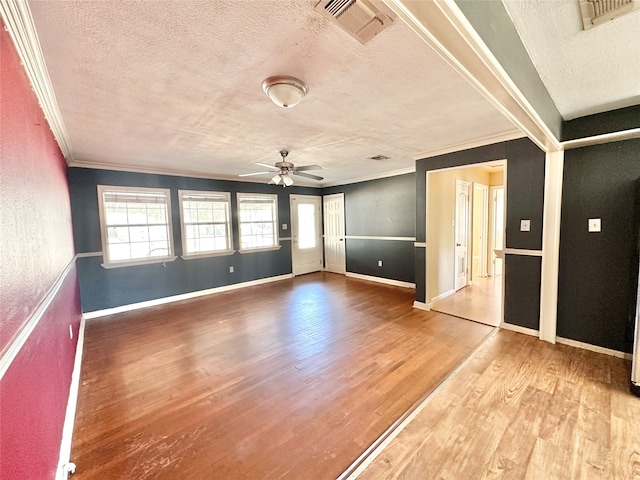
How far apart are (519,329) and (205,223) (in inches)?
208

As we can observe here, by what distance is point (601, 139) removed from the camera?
249 cm

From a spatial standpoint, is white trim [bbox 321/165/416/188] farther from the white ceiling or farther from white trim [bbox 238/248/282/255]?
white trim [bbox 238/248/282/255]

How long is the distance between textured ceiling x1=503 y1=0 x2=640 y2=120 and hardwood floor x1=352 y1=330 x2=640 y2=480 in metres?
2.39

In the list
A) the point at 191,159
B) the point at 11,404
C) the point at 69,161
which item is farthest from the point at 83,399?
the point at 69,161

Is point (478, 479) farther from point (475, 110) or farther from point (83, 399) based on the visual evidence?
point (83, 399)

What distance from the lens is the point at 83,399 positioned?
84.0 inches

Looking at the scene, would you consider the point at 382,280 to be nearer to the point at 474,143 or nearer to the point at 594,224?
the point at 474,143

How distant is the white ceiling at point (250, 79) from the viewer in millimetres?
1260

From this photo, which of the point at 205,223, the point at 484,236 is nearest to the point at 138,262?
the point at 205,223

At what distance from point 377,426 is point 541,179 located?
3.05 metres

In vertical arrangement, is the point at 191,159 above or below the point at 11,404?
above

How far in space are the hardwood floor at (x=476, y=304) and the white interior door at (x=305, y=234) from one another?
11.5ft

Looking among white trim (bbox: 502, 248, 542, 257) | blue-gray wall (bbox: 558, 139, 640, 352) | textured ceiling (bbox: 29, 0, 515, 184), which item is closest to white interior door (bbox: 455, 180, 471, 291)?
white trim (bbox: 502, 248, 542, 257)

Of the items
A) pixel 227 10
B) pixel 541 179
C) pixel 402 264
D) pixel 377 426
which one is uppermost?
pixel 227 10
